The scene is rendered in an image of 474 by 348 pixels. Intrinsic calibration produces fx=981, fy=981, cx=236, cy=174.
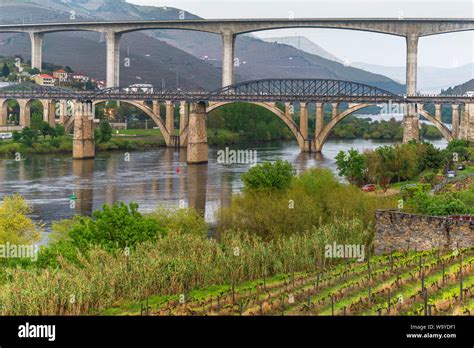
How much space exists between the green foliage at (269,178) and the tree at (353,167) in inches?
321

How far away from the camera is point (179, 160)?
69.6 meters

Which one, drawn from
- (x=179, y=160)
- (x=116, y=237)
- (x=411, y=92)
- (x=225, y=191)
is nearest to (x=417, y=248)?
(x=116, y=237)

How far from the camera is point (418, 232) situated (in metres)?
21.8

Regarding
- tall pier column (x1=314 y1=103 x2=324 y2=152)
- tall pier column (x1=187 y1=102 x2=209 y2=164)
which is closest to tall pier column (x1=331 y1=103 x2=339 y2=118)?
tall pier column (x1=314 y1=103 x2=324 y2=152)

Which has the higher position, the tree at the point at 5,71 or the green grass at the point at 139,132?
the tree at the point at 5,71

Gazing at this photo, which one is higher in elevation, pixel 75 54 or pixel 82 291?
pixel 75 54

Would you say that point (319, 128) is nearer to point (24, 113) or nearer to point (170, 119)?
point (170, 119)

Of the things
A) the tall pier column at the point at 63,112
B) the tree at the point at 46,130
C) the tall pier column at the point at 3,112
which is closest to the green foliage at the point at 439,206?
the tree at the point at 46,130

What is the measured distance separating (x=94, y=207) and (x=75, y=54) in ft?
372

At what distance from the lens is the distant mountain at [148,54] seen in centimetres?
14662

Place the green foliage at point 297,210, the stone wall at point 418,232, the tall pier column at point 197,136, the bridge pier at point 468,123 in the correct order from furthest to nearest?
the tall pier column at point 197,136 < the bridge pier at point 468,123 < the green foliage at point 297,210 < the stone wall at point 418,232

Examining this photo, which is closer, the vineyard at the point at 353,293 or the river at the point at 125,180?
the vineyard at the point at 353,293

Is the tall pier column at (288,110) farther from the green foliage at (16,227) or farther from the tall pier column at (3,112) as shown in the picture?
the green foliage at (16,227)
